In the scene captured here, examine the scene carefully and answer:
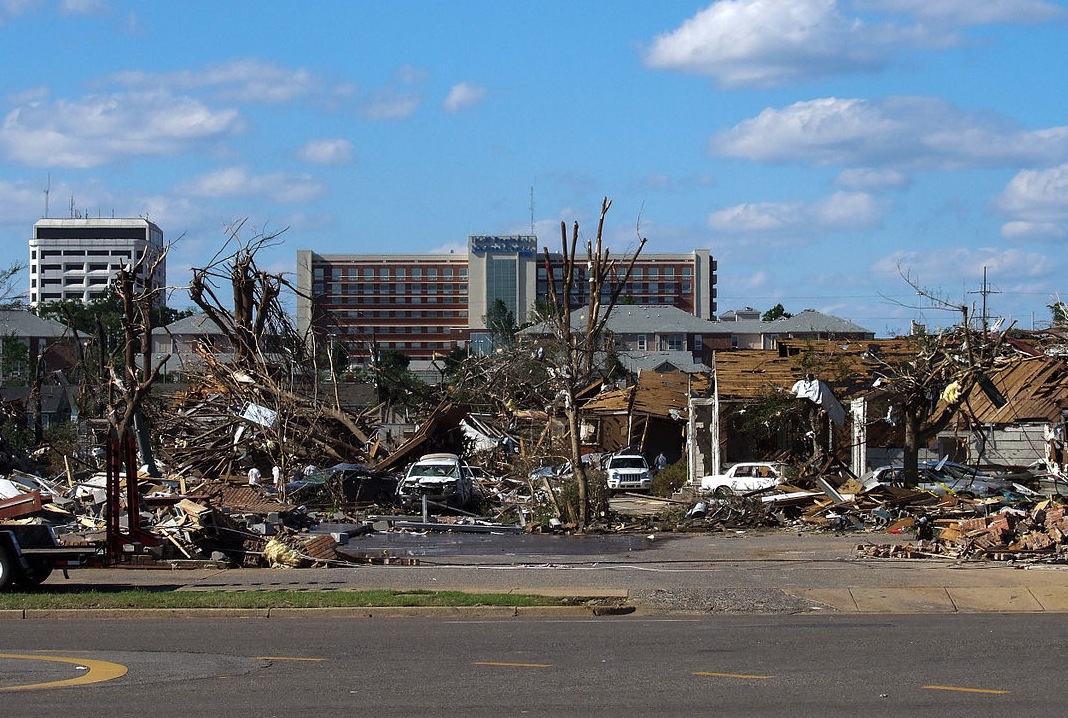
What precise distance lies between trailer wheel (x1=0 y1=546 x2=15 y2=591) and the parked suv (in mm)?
27532

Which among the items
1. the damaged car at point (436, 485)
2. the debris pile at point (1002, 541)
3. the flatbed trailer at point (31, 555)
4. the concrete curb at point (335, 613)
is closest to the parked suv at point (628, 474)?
the damaged car at point (436, 485)

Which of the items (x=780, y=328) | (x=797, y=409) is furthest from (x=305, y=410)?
(x=780, y=328)

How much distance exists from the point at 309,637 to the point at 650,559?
394 inches

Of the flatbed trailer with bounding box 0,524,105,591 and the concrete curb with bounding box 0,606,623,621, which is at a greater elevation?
the flatbed trailer with bounding box 0,524,105,591

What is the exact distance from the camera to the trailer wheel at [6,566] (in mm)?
17062

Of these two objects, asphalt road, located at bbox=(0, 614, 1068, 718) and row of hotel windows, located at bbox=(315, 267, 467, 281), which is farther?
row of hotel windows, located at bbox=(315, 267, 467, 281)

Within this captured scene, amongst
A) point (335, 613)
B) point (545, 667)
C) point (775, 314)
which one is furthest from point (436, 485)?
point (775, 314)

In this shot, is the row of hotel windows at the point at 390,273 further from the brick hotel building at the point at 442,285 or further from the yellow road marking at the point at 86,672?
the yellow road marking at the point at 86,672

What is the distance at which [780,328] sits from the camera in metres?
130

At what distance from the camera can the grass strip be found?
15414 mm

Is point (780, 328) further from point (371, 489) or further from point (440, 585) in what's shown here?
point (440, 585)

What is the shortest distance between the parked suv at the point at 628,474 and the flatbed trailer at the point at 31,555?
2695cm

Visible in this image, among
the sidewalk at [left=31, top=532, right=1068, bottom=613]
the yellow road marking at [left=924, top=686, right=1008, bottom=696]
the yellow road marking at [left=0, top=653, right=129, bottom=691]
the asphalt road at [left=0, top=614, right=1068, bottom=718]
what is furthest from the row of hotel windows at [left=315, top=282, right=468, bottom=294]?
the yellow road marking at [left=924, top=686, right=1008, bottom=696]

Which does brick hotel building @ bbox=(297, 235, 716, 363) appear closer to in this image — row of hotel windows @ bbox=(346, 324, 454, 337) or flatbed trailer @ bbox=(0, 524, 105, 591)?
row of hotel windows @ bbox=(346, 324, 454, 337)
